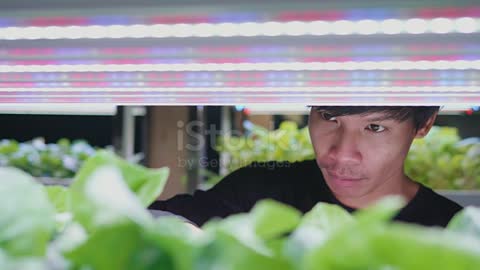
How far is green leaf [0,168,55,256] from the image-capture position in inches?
11.4

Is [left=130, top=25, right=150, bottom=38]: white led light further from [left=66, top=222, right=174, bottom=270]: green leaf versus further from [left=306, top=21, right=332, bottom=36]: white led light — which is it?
[left=66, top=222, right=174, bottom=270]: green leaf

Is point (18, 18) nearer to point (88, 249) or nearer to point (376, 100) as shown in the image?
point (88, 249)

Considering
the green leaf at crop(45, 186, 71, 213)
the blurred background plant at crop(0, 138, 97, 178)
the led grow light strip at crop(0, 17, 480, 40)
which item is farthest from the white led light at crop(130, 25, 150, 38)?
the blurred background plant at crop(0, 138, 97, 178)

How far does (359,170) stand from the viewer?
4.41 feet

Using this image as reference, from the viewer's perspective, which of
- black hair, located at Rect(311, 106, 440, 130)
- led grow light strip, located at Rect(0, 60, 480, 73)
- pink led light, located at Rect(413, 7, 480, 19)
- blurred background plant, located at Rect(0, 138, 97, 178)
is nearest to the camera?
pink led light, located at Rect(413, 7, 480, 19)

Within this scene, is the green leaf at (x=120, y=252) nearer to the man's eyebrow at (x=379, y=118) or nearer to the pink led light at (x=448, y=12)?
the pink led light at (x=448, y=12)

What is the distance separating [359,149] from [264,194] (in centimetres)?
38

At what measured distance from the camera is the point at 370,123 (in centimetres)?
125

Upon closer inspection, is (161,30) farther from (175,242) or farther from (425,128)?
(425,128)

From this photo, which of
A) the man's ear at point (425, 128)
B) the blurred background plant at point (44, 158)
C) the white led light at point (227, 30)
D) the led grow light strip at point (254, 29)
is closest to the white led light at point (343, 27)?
the led grow light strip at point (254, 29)

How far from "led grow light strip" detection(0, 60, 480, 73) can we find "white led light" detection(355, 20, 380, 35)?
9 cm

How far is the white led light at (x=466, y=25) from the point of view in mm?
508

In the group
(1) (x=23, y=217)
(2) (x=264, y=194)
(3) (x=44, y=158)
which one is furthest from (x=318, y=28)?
(3) (x=44, y=158)

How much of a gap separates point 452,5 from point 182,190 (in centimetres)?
268
